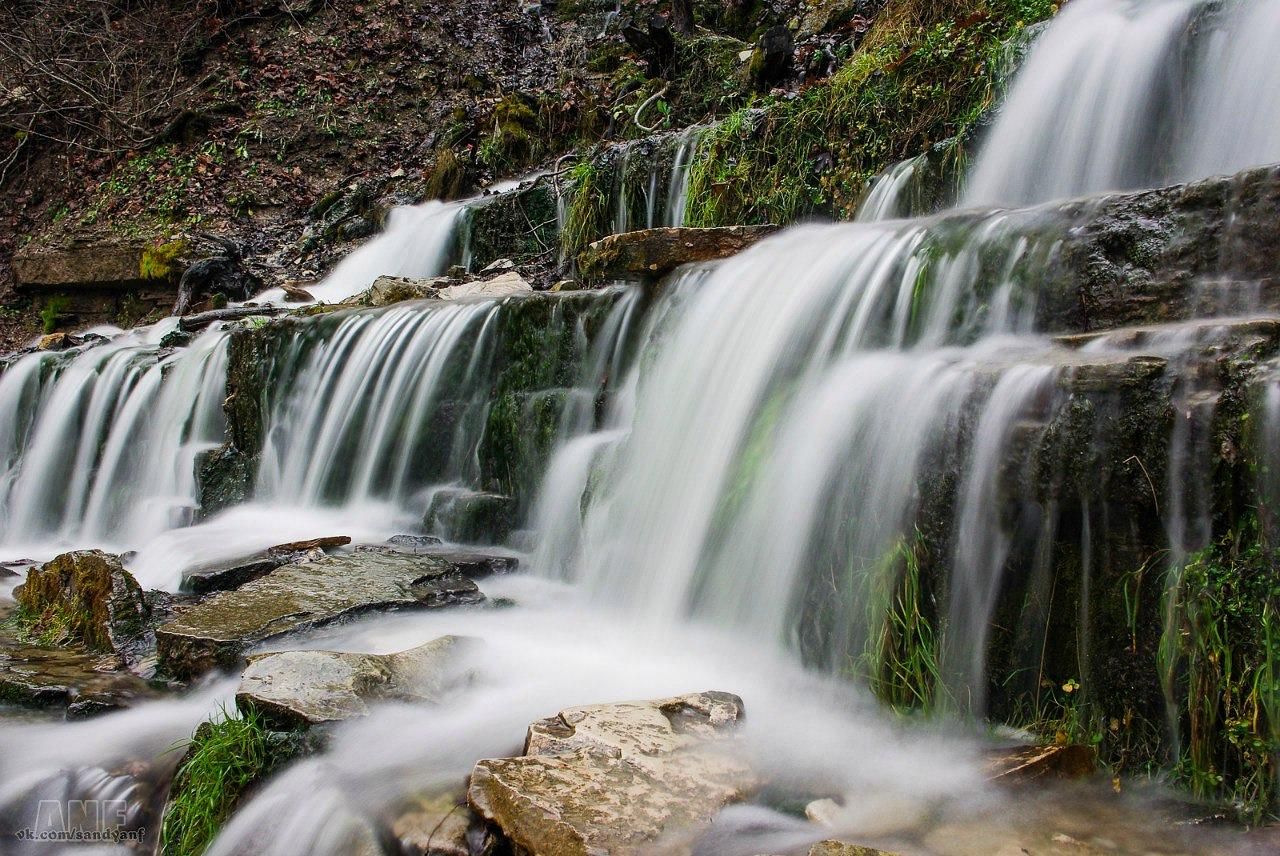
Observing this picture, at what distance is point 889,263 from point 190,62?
1583cm

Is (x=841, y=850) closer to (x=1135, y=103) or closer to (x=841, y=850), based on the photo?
(x=841, y=850)

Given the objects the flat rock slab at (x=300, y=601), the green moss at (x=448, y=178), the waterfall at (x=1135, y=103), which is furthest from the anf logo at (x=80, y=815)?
the green moss at (x=448, y=178)

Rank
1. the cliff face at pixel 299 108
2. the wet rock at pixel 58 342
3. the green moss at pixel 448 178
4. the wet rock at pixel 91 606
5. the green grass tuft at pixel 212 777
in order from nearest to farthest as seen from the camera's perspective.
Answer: the green grass tuft at pixel 212 777
the wet rock at pixel 91 606
the wet rock at pixel 58 342
the green moss at pixel 448 178
the cliff face at pixel 299 108

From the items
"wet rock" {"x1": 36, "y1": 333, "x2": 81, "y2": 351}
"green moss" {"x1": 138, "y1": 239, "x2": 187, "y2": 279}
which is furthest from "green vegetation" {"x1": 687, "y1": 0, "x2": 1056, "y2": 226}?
"green moss" {"x1": 138, "y1": 239, "x2": 187, "y2": 279}

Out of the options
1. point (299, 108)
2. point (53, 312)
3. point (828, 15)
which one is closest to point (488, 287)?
point (828, 15)

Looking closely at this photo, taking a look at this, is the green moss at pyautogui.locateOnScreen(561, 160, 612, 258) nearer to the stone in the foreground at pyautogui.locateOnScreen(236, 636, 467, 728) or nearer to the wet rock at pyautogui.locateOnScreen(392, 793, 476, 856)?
the stone in the foreground at pyautogui.locateOnScreen(236, 636, 467, 728)

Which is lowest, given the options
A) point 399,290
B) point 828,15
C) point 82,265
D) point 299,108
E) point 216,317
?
point 216,317

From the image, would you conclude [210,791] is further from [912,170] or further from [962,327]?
[912,170]

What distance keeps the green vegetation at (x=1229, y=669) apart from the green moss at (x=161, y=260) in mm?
13279

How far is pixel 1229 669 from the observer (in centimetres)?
230

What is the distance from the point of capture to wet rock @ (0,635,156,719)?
Answer: 3.32 m

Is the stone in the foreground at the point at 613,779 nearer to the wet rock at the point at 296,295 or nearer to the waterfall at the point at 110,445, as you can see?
the waterfall at the point at 110,445

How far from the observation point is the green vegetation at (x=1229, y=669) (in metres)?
2.23

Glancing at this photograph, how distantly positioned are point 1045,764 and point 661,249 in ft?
12.1
